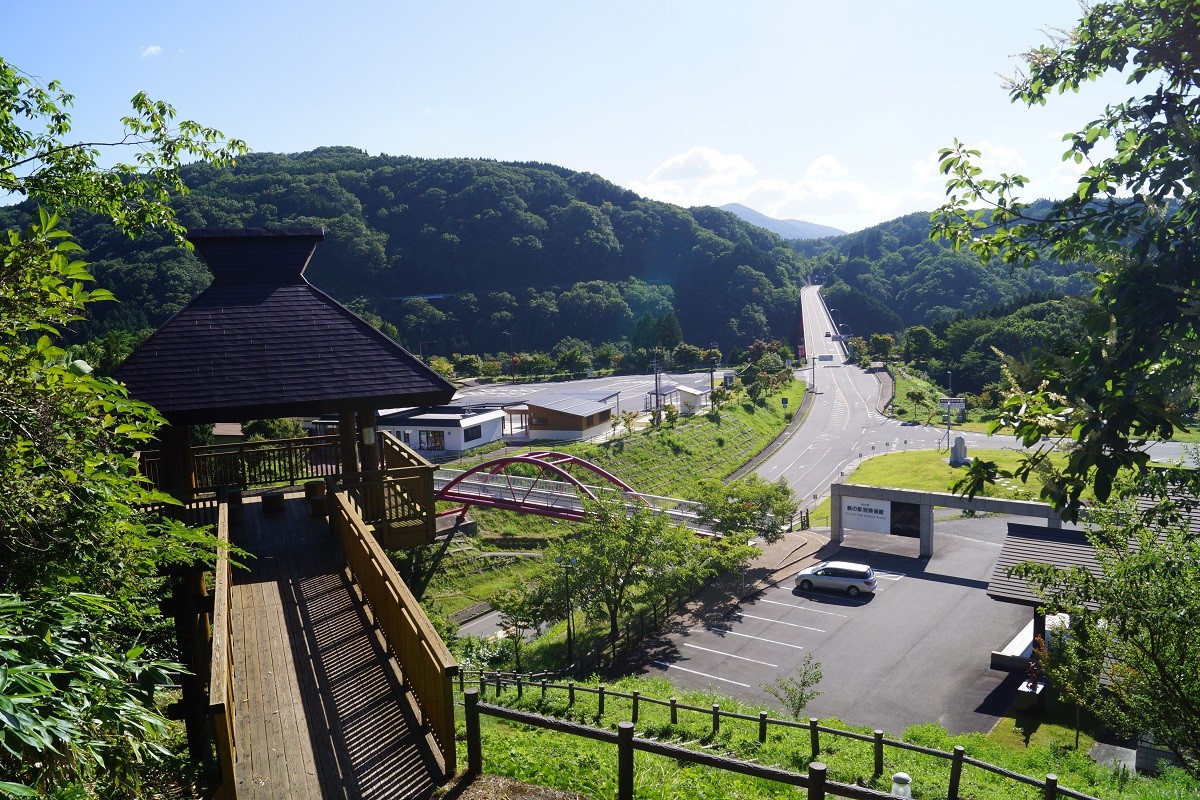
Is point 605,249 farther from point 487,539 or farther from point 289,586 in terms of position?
point 289,586

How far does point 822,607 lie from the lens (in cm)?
2328

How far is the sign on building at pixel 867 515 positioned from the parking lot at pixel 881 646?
5.13 feet

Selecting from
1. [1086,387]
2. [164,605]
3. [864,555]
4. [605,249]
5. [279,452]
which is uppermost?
[605,249]

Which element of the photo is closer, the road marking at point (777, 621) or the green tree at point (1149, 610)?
the green tree at point (1149, 610)

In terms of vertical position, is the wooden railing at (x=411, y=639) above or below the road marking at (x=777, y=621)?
above

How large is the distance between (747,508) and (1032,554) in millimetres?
10803

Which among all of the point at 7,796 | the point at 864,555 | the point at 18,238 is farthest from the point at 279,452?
the point at 864,555

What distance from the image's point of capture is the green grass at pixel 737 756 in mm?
6391

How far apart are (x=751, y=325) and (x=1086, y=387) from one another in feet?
339

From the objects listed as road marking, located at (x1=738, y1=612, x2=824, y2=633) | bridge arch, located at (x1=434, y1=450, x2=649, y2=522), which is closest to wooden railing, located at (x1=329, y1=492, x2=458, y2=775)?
road marking, located at (x1=738, y1=612, x2=824, y2=633)

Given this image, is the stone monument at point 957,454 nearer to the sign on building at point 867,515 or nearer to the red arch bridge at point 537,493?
the sign on building at point 867,515

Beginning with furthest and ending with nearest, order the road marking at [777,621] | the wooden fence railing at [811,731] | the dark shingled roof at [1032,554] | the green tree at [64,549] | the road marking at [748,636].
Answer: the road marking at [777,621] → the road marking at [748,636] → the dark shingled roof at [1032,554] → the wooden fence railing at [811,731] → the green tree at [64,549]

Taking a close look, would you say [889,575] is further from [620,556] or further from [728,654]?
[620,556]

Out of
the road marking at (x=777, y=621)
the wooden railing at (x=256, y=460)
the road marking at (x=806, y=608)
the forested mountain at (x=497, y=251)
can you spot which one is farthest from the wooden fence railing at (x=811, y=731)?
the forested mountain at (x=497, y=251)
